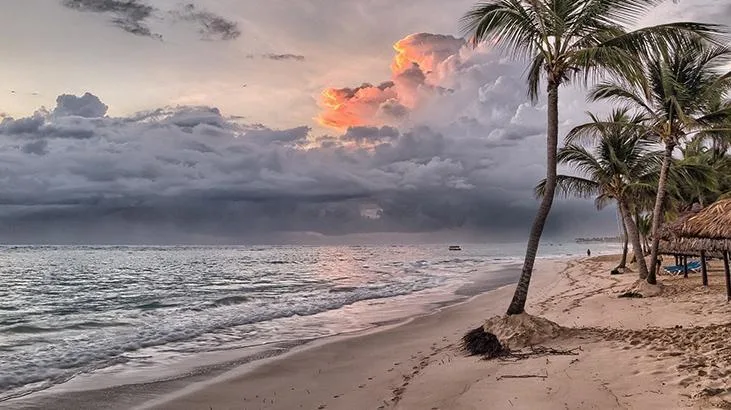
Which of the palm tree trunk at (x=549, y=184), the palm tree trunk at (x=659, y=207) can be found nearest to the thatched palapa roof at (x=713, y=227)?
the palm tree trunk at (x=659, y=207)

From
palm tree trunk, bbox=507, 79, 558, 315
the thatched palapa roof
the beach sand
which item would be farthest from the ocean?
the thatched palapa roof

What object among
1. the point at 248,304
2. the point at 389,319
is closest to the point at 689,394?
the point at 389,319

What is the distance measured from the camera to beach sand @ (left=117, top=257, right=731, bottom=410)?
21.1ft

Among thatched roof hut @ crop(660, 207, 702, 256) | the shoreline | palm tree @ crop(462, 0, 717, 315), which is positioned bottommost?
the shoreline

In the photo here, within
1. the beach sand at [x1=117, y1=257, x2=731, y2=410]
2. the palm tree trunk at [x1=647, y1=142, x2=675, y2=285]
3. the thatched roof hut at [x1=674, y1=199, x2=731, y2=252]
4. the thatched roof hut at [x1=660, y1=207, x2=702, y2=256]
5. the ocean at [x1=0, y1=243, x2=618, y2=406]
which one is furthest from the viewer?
the palm tree trunk at [x1=647, y1=142, x2=675, y2=285]

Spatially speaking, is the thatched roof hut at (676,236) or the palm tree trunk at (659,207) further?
the palm tree trunk at (659,207)

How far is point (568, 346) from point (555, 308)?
7947 mm

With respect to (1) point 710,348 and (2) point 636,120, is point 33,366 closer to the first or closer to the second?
(1) point 710,348

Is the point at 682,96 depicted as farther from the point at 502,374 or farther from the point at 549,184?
the point at 502,374

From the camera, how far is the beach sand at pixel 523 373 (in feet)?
21.1

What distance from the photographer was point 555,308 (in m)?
16.8

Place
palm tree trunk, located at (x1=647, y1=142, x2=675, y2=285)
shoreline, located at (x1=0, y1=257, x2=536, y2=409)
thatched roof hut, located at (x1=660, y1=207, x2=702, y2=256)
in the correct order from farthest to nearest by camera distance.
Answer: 1. palm tree trunk, located at (x1=647, y1=142, x2=675, y2=285)
2. thatched roof hut, located at (x1=660, y1=207, x2=702, y2=256)
3. shoreline, located at (x1=0, y1=257, x2=536, y2=409)

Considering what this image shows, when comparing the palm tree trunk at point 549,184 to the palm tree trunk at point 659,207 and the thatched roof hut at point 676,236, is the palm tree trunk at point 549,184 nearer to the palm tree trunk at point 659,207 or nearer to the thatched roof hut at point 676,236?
the thatched roof hut at point 676,236

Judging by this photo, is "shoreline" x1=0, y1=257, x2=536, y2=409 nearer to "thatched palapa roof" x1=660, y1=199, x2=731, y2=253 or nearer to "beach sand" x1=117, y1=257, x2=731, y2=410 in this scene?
"beach sand" x1=117, y1=257, x2=731, y2=410
